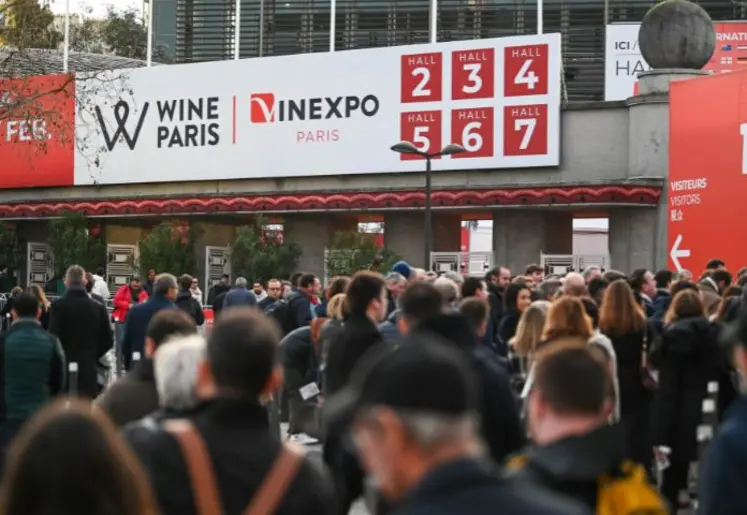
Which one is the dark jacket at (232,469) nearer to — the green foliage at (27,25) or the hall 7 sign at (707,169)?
the green foliage at (27,25)

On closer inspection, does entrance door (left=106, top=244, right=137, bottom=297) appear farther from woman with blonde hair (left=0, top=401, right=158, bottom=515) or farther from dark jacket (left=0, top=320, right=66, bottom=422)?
woman with blonde hair (left=0, top=401, right=158, bottom=515)

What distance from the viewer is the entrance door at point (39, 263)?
45062 mm

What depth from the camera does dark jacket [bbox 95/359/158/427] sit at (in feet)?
20.6

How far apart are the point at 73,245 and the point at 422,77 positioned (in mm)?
10933

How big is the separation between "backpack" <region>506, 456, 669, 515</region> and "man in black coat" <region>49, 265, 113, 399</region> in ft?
34.3

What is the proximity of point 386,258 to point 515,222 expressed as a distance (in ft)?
11.1

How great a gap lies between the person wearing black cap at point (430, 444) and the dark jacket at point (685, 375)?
7.61 metres

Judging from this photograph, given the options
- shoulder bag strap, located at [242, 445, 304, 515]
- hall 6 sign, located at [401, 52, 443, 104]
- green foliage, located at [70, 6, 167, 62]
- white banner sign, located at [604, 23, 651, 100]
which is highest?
green foliage, located at [70, 6, 167, 62]

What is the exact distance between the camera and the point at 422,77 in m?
39.2

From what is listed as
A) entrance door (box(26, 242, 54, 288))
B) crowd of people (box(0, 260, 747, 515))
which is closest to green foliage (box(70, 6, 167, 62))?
entrance door (box(26, 242, 54, 288))

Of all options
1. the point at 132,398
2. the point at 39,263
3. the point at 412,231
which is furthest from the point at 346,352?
the point at 39,263

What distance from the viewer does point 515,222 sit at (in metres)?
38.4

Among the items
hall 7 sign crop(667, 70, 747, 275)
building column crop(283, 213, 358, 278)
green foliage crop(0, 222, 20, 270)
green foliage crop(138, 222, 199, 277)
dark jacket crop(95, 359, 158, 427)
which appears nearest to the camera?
dark jacket crop(95, 359, 158, 427)

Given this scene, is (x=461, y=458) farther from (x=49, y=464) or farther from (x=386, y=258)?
(x=386, y=258)
